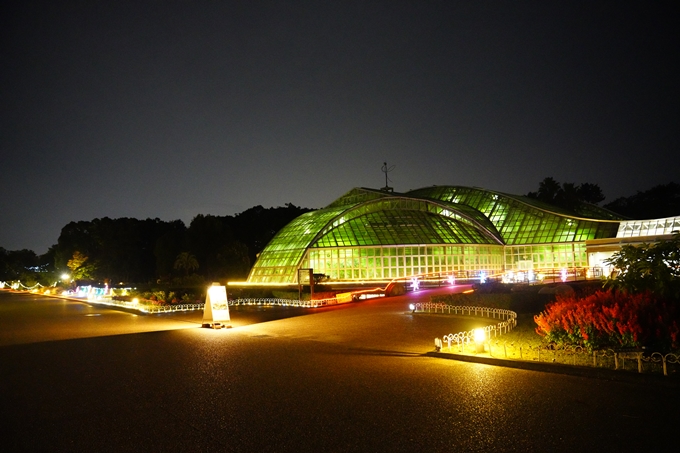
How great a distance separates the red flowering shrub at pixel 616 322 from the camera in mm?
12680

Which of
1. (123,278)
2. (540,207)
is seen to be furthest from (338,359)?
(123,278)

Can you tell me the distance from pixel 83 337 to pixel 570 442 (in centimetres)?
1898

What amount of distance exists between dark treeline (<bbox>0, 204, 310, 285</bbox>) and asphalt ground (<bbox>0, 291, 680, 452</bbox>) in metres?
40.2

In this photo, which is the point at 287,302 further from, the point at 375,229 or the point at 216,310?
the point at 375,229

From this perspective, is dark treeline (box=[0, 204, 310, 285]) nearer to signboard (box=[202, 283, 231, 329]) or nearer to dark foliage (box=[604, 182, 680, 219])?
signboard (box=[202, 283, 231, 329])

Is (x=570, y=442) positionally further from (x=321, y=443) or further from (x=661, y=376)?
(x=661, y=376)

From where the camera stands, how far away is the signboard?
22.7m

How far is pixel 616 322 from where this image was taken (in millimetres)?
13031

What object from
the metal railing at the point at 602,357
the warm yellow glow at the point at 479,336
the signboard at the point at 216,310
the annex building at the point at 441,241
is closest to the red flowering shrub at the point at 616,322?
the metal railing at the point at 602,357

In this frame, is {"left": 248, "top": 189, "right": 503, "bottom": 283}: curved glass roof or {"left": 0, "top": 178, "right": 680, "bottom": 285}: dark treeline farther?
{"left": 0, "top": 178, "right": 680, "bottom": 285}: dark treeline

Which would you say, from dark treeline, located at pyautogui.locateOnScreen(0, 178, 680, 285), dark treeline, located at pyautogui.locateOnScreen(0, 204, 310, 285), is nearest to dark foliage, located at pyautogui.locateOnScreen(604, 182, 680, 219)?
dark treeline, located at pyautogui.locateOnScreen(0, 178, 680, 285)

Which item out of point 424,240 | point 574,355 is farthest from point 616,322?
point 424,240

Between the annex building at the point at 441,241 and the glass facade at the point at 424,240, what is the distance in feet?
0.29

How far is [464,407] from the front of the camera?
30.3 ft
